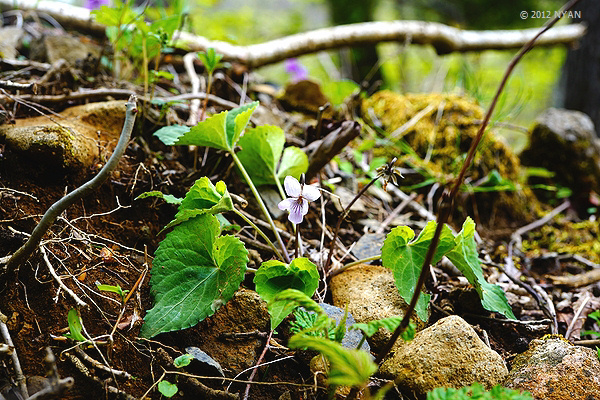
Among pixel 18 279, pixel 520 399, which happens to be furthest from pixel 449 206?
pixel 18 279

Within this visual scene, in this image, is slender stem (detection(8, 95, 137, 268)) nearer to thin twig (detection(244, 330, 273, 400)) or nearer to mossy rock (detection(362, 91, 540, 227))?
thin twig (detection(244, 330, 273, 400))

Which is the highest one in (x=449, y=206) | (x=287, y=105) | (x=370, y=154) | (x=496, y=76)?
(x=449, y=206)

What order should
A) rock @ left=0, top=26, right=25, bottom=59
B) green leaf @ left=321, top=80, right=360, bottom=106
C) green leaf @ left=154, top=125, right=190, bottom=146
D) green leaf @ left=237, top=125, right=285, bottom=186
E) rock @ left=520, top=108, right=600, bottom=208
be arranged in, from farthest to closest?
rock @ left=520, top=108, right=600, bottom=208 < green leaf @ left=321, top=80, right=360, bottom=106 < rock @ left=0, top=26, right=25, bottom=59 < green leaf @ left=237, top=125, right=285, bottom=186 < green leaf @ left=154, top=125, right=190, bottom=146

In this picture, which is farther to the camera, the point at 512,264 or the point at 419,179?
the point at 419,179

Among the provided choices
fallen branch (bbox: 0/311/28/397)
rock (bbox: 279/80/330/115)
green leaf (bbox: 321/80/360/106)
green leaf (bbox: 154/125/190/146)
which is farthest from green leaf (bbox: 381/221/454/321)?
rock (bbox: 279/80/330/115)

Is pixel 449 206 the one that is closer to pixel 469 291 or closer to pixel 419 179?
pixel 469 291
